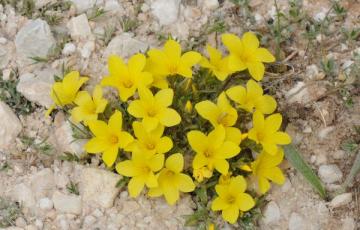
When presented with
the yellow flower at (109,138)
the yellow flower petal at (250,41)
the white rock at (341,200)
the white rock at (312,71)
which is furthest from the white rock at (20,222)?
the white rock at (312,71)

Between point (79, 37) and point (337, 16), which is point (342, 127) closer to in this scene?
point (337, 16)

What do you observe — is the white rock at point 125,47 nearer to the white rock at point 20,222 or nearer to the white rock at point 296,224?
the white rock at point 20,222

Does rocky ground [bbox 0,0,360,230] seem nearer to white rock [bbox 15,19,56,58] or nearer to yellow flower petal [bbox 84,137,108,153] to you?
white rock [bbox 15,19,56,58]

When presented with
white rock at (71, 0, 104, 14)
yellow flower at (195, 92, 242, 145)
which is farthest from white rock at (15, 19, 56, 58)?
yellow flower at (195, 92, 242, 145)

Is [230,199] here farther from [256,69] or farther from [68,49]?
[68,49]

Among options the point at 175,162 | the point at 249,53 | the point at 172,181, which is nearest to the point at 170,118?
the point at 175,162
